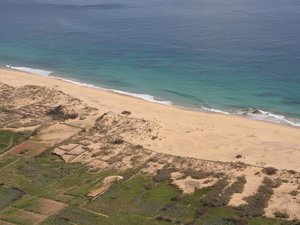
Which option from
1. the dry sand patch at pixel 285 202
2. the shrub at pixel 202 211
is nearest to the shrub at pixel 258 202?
the dry sand patch at pixel 285 202

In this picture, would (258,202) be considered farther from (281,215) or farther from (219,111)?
(219,111)

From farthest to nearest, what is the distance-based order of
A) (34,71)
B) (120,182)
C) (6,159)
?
(34,71) → (6,159) → (120,182)

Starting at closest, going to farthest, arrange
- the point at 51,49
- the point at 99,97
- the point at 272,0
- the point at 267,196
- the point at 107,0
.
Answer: the point at 267,196, the point at 99,97, the point at 51,49, the point at 272,0, the point at 107,0

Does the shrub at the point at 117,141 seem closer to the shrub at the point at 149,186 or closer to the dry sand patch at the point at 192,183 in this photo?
the shrub at the point at 149,186

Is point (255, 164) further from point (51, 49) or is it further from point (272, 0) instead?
point (272, 0)

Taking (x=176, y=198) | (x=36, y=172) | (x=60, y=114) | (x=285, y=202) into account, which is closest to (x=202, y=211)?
(x=176, y=198)

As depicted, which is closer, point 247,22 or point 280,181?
point 280,181

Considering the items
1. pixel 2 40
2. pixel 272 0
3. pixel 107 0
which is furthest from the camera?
pixel 107 0

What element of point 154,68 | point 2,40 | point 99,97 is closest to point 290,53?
point 154,68
